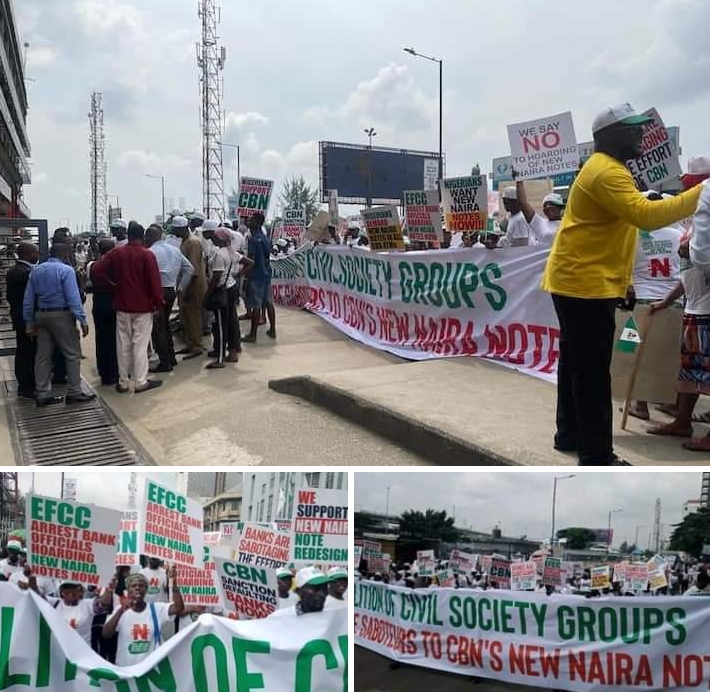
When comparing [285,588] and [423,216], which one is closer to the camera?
[285,588]

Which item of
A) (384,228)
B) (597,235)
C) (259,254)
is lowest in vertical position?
(597,235)

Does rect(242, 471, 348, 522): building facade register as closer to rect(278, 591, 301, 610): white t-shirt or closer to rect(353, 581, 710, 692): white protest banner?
rect(278, 591, 301, 610): white t-shirt

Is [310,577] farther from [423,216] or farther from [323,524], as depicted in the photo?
[423,216]

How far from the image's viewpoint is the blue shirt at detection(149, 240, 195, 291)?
815 centimetres

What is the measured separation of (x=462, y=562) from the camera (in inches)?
258

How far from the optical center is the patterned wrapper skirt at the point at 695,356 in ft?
14.5

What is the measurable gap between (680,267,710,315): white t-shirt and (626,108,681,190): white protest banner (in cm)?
179

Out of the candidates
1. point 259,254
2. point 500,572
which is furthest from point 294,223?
point 500,572

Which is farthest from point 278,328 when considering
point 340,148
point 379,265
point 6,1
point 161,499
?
point 340,148

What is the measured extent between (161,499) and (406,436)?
2026mm

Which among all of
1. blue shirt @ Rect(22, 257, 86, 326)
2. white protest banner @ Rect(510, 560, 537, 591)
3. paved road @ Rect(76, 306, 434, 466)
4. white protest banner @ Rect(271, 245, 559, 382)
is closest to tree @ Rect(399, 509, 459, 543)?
paved road @ Rect(76, 306, 434, 466)

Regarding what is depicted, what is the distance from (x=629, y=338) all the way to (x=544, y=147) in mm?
4565

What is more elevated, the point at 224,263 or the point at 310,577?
the point at 224,263

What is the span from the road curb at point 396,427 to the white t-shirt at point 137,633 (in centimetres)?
197
